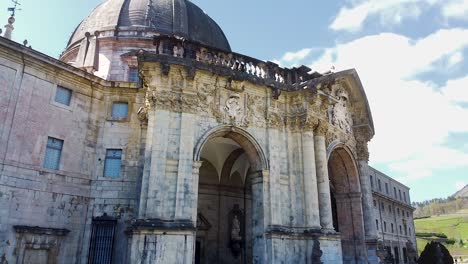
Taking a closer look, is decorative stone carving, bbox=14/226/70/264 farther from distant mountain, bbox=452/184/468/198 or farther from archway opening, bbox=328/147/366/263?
distant mountain, bbox=452/184/468/198

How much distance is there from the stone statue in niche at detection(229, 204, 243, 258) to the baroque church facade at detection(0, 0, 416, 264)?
0.12 metres

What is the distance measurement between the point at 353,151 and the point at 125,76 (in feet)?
42.9

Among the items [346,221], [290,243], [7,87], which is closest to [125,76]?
[7,87]

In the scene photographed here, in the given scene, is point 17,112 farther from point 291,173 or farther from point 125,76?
point 291,173

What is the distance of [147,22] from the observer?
22203mm

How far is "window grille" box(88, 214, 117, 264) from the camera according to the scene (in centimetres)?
1565

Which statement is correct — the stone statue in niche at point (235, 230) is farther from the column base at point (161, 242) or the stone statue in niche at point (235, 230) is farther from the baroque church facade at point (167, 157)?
the column base at point (161, 242)

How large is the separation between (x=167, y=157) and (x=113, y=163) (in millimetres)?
4891

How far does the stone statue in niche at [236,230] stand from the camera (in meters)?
19.8

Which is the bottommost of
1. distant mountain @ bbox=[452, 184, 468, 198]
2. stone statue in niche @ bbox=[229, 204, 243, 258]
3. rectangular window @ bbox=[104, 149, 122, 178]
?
stone statue in niche @ bbox=[229, 204, 243, 258]

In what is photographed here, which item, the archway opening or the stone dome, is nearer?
the archway opening

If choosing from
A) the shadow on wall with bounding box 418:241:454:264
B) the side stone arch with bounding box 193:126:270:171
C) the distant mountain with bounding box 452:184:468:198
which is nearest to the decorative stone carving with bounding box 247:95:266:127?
the side stone arch with bounding box 193:126:270:171

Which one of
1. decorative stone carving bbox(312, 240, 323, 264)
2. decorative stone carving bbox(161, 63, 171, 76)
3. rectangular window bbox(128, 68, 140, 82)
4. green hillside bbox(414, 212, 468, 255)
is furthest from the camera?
green hillside bbox(414, 212, 468, 255)

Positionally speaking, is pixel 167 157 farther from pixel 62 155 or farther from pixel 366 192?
pixel 366 192
